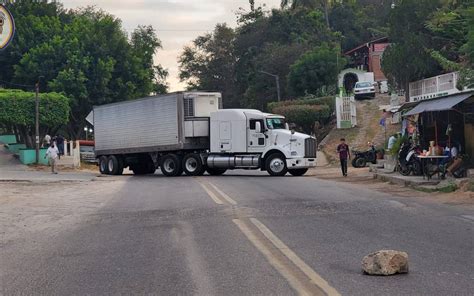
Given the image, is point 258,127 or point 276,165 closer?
point 276,165

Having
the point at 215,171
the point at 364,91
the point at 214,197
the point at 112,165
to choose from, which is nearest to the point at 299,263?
the point at 214,197

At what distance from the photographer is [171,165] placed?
32688 millimetres

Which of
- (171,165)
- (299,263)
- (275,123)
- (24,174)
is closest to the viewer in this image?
(299,263)

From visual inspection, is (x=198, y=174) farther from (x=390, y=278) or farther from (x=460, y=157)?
(x=390, y=278)

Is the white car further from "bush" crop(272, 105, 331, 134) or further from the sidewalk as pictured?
the sidewalk

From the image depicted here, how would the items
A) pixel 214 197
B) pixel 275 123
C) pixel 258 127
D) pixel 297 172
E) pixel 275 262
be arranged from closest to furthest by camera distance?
pixel 275 262 < pixel 214 197 < pixel 258 127 < pixel 275 123 < pixel 297 172

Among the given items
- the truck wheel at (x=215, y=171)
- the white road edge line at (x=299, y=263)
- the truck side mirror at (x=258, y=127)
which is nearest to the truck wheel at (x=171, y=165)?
the truck wheel at (x=215, y=171)

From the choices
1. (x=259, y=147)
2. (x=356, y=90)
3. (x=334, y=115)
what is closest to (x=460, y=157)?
(x=259, y=147)

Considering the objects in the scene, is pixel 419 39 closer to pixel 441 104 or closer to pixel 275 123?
pixel 275 123

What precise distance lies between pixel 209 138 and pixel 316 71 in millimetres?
28463

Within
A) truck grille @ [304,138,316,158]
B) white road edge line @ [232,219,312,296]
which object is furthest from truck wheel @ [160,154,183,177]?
white road edge line @ [232,219,312,296]

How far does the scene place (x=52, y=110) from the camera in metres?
44.4

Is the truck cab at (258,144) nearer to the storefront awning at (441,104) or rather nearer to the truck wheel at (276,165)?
the truck wheel at (276,165)

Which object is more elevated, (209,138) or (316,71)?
(316,71)
